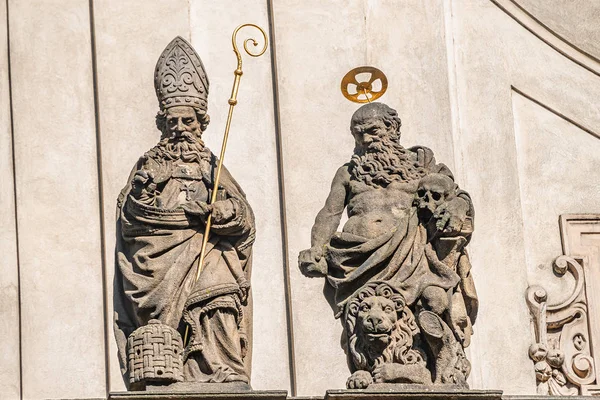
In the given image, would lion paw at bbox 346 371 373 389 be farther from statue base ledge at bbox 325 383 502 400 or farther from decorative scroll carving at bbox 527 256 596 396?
decorative scroll carving at bbox 527 256 596 396

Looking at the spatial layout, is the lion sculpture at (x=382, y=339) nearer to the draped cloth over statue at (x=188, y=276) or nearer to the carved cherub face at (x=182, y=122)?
the draped cloth over statue at (x=188, y=276)

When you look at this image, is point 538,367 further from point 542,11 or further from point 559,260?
point 542,11

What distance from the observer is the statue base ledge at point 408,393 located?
13.5 m

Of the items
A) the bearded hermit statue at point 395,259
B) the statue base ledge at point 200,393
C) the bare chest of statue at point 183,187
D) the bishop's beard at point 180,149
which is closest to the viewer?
the statue base ledge at point 200,393

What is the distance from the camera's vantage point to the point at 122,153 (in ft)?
46.7

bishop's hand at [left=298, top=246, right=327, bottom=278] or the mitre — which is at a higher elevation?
the mitre

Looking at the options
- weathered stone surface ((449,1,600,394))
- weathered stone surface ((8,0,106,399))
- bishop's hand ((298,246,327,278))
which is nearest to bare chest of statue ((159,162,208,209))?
weathered stone surface ((8,0,106,399))

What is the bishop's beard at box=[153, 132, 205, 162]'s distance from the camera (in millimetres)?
14055

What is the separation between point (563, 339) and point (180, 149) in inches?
92.4

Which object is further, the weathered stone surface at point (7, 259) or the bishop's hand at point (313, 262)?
the bishop's hand at point (313, 262)

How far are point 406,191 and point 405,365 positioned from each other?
99 centimetres

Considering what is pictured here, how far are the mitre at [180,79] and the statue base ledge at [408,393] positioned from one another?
71.2 inches

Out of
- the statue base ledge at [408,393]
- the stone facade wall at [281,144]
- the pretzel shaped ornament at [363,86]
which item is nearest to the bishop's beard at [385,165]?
the stone facade wall at [281,144]

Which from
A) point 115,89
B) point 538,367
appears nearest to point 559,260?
point 538,367
